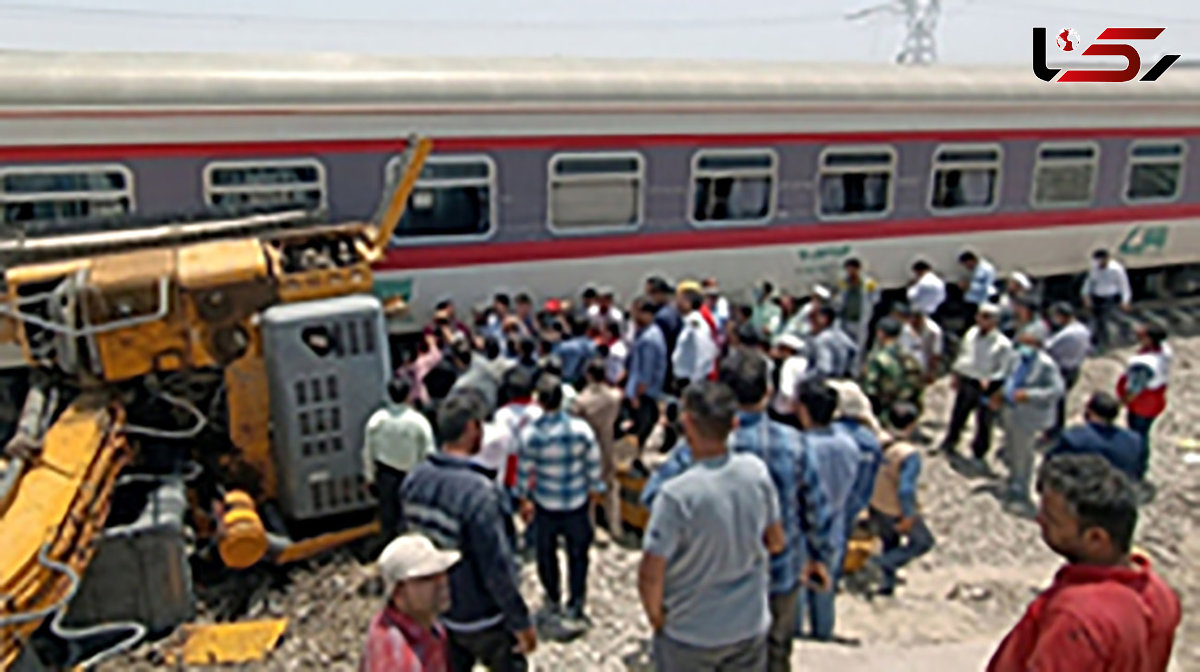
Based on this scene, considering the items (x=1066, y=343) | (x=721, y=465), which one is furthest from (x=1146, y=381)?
(x=721, y=465)

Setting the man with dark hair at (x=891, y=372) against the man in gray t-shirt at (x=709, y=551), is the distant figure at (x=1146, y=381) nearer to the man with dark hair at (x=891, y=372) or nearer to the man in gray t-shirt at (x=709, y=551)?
the man with dark hair at (x=891, y=372)

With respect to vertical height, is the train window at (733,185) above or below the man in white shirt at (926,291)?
above

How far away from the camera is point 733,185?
30.9 feet

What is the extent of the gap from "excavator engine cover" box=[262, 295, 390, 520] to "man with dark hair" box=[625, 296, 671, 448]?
70.4 inches

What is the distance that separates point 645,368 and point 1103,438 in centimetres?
276

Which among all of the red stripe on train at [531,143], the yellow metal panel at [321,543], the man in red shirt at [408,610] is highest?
the red stripe on train at [531,143]

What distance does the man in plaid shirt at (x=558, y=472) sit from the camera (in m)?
4.60

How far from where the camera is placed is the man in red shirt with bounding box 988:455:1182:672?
2.20 meters

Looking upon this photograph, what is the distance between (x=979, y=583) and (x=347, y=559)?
357cm

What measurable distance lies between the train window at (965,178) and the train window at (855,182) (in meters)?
0.63

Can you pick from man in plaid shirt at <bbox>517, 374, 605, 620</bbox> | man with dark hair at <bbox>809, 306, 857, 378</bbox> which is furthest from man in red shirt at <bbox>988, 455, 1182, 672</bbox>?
man with dark hair at <bbox>809, 306, 857, 378</bbox>

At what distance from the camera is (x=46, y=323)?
4832mm

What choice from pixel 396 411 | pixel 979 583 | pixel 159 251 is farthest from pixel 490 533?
pixel 979 583

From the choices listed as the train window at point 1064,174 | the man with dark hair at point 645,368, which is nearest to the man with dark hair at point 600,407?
the man with dark hair at point 645,368
